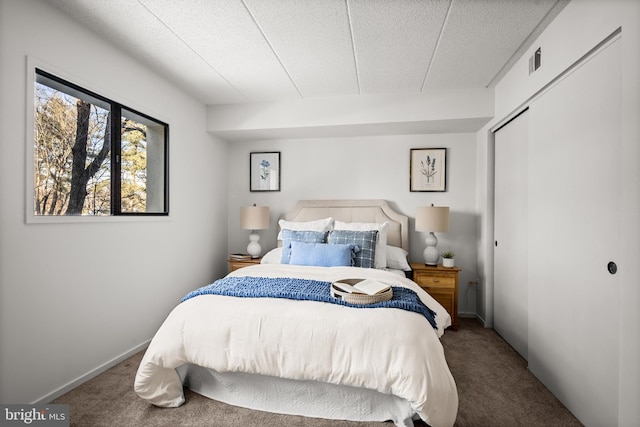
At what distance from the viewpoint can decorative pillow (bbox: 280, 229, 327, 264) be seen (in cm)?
314

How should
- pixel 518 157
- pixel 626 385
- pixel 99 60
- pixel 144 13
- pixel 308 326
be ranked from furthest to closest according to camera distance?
pixel 518 157
pixel 99 60
pixel 144 13
pixel 308 326
pixel 626 385

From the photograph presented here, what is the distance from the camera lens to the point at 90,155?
7.32 feet

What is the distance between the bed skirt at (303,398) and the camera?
5.63 feet

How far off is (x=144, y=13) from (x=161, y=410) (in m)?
2.52

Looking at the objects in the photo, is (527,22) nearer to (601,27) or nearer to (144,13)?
(601,27)

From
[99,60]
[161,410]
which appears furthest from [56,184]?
[161,410]

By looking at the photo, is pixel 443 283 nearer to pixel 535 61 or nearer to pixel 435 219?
pixel 435 219

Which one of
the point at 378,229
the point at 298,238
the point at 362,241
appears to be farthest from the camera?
the point at 378,229

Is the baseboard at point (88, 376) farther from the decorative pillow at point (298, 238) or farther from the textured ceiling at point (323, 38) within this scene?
the textured ceiling at point (323, 38)

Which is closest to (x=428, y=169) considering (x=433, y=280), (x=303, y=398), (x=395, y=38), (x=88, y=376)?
(x=433, y=280)

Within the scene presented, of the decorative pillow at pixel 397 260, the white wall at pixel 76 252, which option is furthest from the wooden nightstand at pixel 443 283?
the white wall at pixel 76 252

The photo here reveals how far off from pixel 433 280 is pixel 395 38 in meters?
2.38

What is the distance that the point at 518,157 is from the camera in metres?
2.68

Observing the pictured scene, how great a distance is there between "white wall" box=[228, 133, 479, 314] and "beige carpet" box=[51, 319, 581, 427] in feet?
5.06
